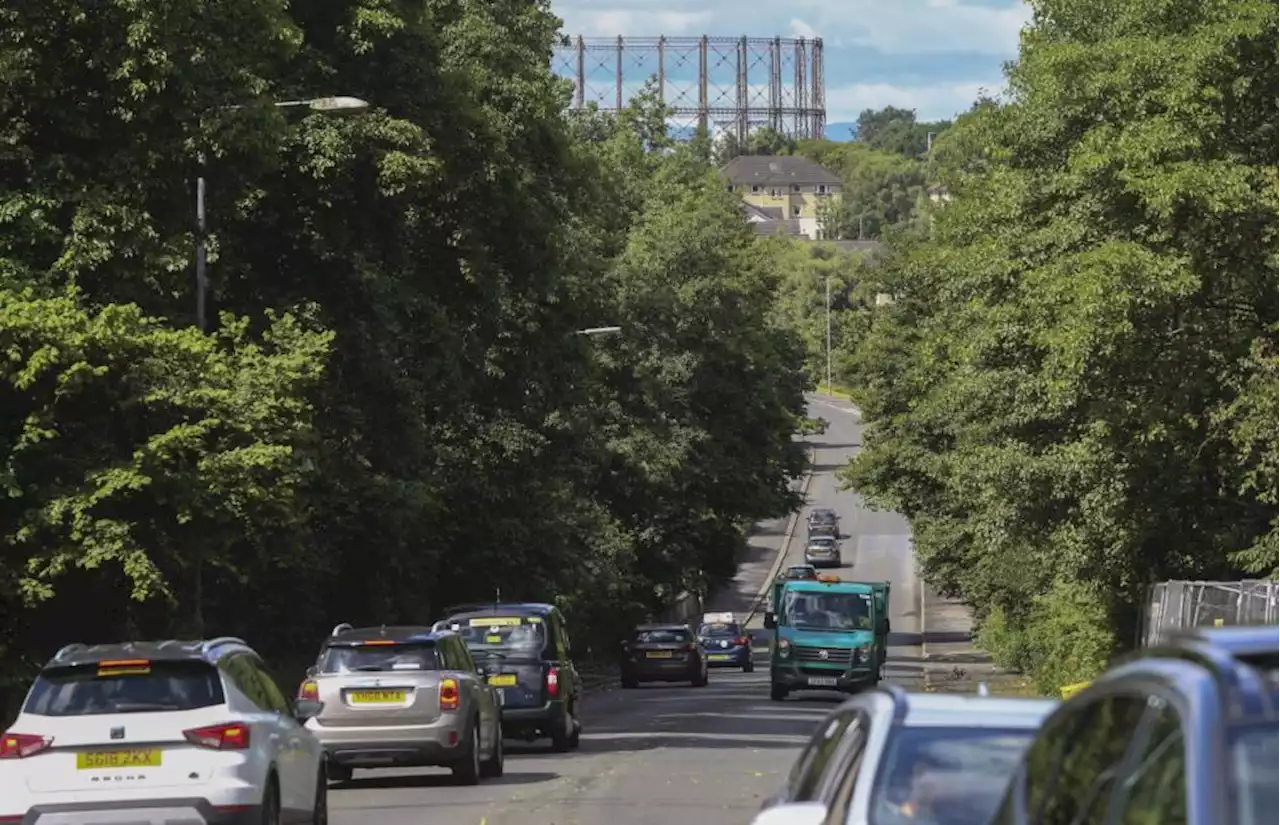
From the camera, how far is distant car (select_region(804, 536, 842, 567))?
10681 centimetres

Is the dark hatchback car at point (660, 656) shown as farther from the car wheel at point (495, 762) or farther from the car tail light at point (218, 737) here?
the car tail light at point (218, 737)

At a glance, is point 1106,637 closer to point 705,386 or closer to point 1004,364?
point 1004,364

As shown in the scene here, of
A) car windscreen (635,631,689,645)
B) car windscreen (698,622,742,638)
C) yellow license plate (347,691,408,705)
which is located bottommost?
car windscreen (698,622,742,638)

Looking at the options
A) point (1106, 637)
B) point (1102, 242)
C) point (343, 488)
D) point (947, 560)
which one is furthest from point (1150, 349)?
point (947, 560)

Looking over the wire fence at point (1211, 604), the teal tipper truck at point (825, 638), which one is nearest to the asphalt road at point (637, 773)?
the teal tipper truck at point (825, 638)

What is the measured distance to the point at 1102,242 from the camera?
34.8m

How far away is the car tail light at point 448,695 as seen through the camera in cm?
2252

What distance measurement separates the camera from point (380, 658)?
A: 22984 millimetres

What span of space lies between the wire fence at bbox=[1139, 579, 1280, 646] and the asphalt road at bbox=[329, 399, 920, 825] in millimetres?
5374

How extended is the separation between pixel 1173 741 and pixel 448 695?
1865cm

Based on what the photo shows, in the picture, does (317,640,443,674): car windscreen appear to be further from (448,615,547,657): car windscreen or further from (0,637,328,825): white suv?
(0,637,328,825): white suv

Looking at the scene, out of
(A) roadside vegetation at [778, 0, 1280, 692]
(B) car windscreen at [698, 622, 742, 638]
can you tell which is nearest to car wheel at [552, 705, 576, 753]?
(A) roadside vegetation at [778, 0, 1280, 692]

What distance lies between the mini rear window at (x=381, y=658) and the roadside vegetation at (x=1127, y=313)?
13.7 m

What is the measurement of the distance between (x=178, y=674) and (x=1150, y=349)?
22.9 m
